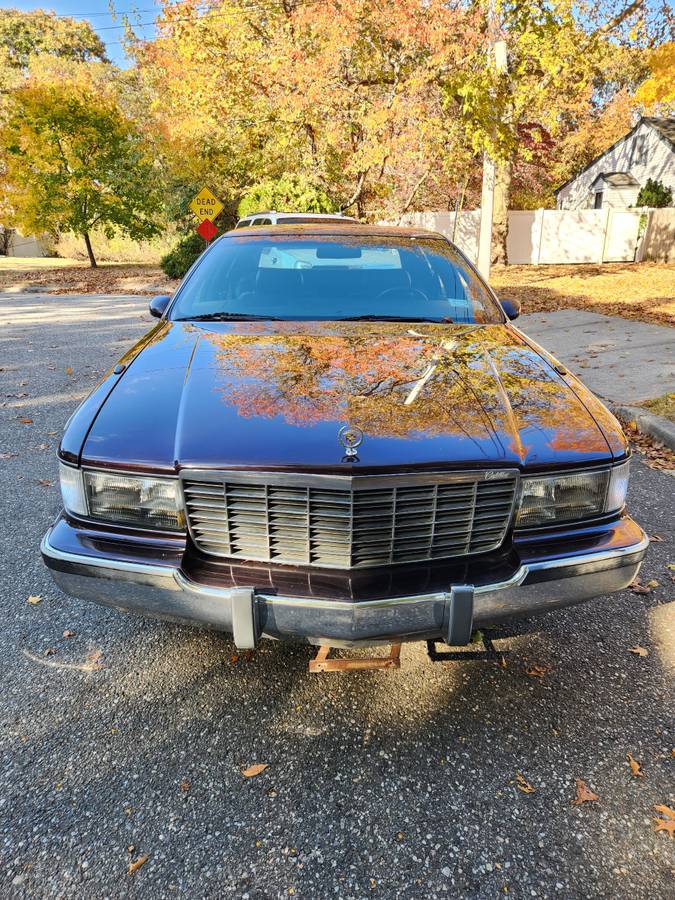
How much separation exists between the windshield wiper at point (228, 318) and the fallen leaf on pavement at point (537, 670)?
1989mm

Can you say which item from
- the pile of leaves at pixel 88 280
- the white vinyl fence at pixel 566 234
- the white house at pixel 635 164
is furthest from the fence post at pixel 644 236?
the pile of leaves at pixel 88 280

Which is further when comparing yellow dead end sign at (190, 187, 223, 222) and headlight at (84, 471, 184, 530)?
yellow dead end sign at (190, 187, 223, 222)

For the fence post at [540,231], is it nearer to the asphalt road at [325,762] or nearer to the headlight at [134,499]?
the asphalt road at [325,762]

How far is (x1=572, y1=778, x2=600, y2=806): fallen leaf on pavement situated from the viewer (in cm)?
194

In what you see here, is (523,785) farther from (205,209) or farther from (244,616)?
(205,209)

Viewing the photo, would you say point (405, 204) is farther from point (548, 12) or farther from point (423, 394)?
point (423, 394)

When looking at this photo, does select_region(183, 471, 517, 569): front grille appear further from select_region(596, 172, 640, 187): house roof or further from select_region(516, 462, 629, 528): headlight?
select_region(596, 172, 640, 187): house roof

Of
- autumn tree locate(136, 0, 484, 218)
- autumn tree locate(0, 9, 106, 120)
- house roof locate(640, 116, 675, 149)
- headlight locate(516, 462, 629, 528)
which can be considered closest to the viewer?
headlight locate(516, 462, 629, 528)

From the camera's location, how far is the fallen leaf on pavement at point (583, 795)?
194cm

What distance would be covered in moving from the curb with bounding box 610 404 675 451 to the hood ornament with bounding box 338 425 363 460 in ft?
12.8

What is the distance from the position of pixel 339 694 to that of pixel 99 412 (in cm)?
141

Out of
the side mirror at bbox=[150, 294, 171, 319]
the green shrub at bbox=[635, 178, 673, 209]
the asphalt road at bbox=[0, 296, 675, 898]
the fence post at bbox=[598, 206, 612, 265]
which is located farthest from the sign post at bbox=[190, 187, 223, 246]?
the green shrub at bbox=[635, 178, 673, 209]

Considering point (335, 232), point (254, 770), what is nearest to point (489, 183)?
point (335, 232)

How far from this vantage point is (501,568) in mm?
2066
